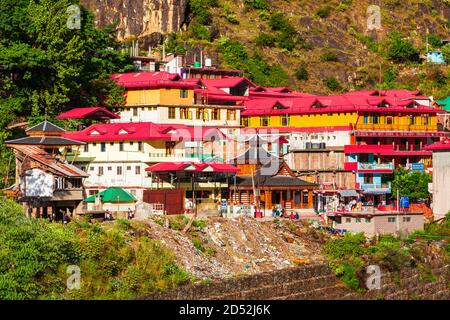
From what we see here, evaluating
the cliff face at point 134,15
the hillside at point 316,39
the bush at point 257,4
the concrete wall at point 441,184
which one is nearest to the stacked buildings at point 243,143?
the concrete wall at point 441,184

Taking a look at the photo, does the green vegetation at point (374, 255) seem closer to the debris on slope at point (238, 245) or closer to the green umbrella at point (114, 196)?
the debris on slope at point (238, 245)

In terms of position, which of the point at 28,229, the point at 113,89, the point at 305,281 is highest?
the point at 113,89

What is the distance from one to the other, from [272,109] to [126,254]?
37920mm

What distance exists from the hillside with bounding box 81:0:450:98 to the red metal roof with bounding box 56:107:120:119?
33817mm

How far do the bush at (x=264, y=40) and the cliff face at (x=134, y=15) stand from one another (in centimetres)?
992

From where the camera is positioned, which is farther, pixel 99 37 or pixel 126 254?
pixel 99 37

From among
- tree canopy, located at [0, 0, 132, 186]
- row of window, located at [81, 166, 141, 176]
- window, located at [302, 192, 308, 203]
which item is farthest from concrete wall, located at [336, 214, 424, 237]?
tree canopy, located at [0, 0, 132, 186]

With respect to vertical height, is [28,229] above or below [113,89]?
below

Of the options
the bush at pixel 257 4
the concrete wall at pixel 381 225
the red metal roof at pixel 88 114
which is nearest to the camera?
the concrete wall at pixel 381 225

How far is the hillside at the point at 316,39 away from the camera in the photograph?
394ft
